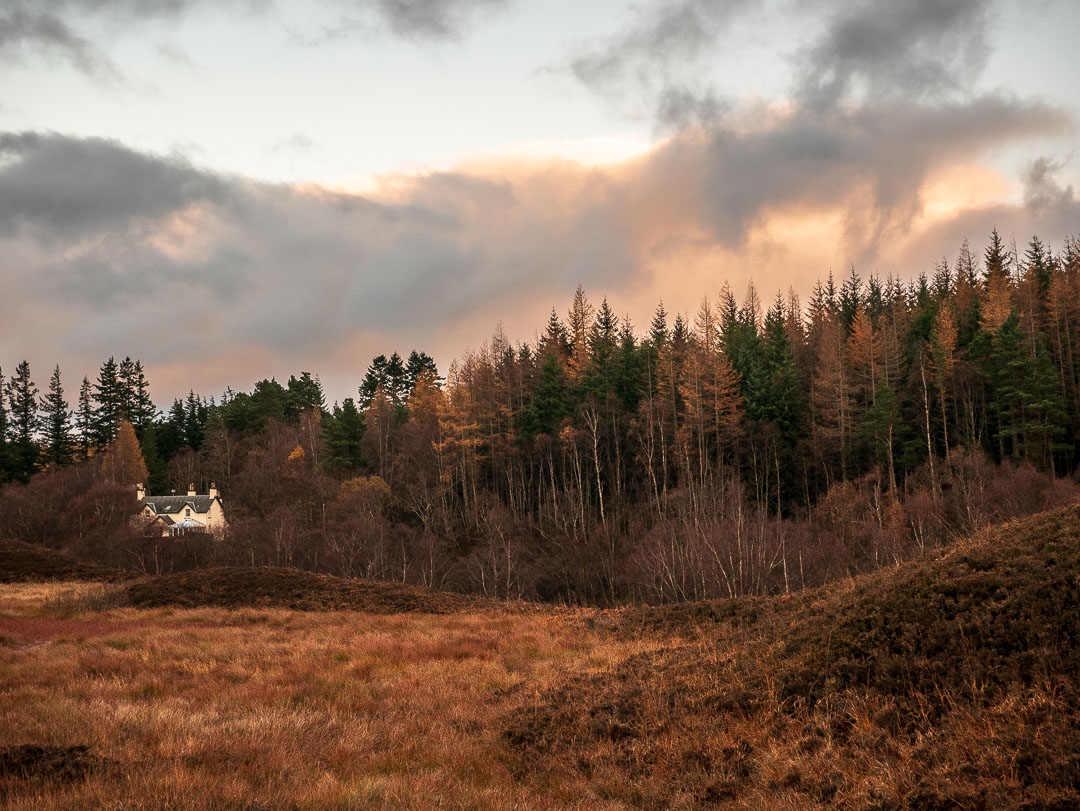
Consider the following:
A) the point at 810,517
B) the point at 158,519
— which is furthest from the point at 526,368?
the point at 158,519

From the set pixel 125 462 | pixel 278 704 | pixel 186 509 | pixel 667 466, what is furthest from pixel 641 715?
pixel 125 462

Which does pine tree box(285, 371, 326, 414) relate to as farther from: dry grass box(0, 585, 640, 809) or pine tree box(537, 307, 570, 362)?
dry grass box(0, 585, 640, 809)

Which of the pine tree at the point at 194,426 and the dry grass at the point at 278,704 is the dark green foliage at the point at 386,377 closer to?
the pine tree at the point at 194,426

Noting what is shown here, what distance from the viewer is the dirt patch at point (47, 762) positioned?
7.19 metres

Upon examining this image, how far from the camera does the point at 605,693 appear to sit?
12.4 m

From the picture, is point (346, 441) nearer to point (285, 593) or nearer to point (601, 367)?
point (601, 367)

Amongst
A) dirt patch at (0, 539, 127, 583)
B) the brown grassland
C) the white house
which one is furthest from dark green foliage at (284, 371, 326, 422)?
the brown grassland

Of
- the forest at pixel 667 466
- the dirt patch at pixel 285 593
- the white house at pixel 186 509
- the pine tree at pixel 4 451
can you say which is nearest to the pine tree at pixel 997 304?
the forest at pixel 667 466

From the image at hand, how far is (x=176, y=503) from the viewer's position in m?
75.3

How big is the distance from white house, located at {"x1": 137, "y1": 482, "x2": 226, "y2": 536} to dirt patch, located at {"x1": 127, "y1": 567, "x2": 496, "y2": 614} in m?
42.8

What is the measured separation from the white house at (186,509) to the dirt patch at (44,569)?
95.2 ft

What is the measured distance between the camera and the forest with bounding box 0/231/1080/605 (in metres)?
47.1

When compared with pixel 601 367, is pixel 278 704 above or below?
below

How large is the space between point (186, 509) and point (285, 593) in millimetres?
52438
